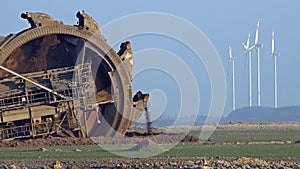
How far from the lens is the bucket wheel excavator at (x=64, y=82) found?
59969 millimetres

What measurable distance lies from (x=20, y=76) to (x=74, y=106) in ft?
13.4

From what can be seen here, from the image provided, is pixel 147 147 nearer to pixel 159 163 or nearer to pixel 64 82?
pixel 159 163

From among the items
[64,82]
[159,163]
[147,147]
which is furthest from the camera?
[64,82]

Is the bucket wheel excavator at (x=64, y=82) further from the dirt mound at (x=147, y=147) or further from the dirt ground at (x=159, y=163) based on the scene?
the dirt ground at (x=159, y=163)

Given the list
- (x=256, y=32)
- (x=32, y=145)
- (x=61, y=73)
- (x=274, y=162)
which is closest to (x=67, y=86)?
(x=61, y=73)

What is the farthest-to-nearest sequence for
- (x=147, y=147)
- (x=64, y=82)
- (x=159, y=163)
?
1. (x=64, y=82)
2. (x=147, y=147)
3. (x=159, y=163)

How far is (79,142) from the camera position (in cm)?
5869

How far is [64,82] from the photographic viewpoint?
60.8 metres

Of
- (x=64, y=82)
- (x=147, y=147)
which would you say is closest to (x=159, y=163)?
(x=147, y=147)

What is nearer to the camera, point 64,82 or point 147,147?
point 147,147

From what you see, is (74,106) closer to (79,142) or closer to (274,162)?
(79,142)

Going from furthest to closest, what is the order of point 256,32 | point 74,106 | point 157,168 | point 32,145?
point 256,32 < point 74,106 < point 32,145 < point 157,168

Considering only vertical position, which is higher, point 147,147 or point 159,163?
point 147,147

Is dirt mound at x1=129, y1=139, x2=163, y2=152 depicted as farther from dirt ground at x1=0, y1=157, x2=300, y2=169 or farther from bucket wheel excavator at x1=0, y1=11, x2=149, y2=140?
bucket wheel excavator at x1=0, y1=11, x2=149, y2=140
